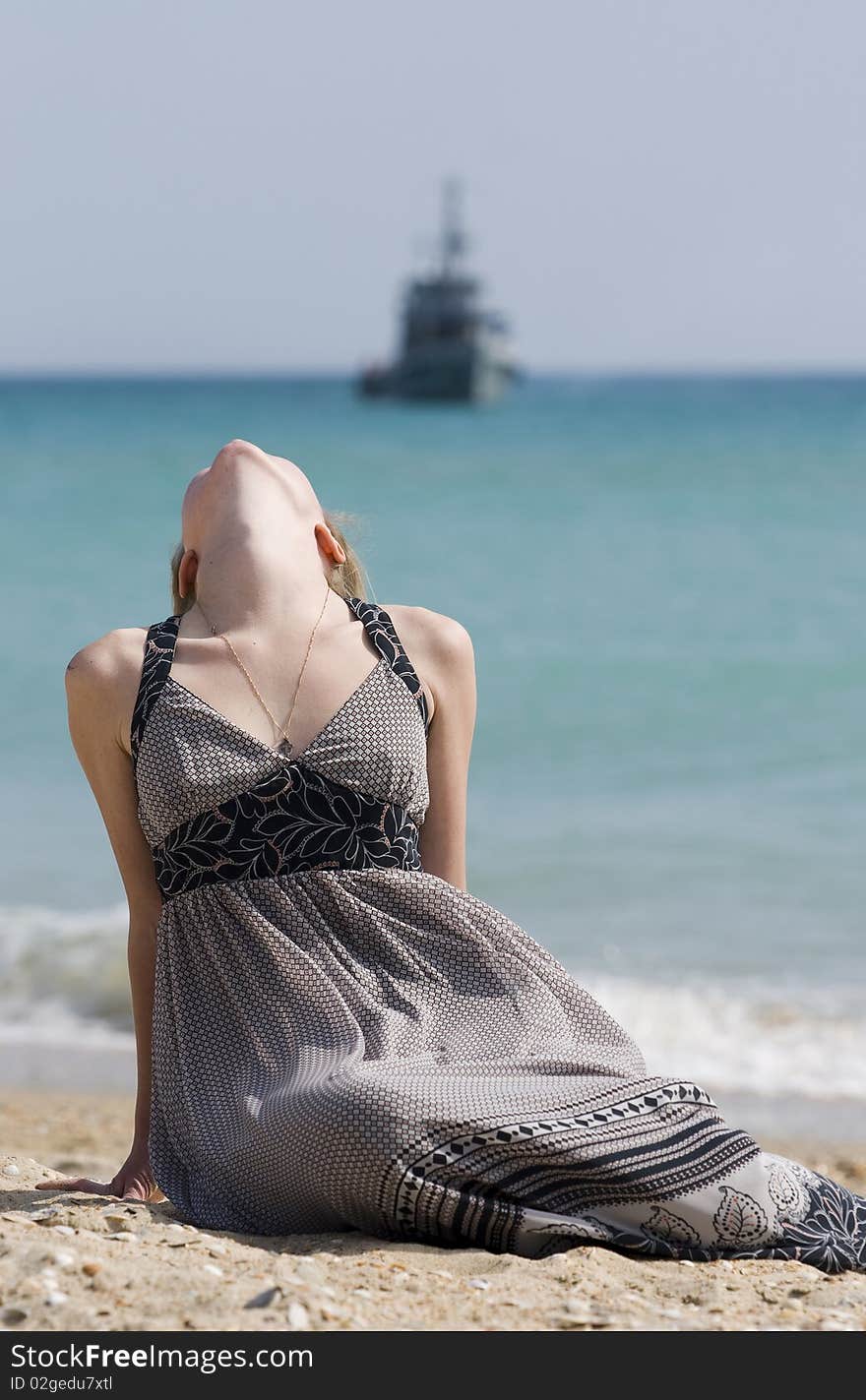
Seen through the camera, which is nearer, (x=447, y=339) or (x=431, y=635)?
(x=431, y=635)

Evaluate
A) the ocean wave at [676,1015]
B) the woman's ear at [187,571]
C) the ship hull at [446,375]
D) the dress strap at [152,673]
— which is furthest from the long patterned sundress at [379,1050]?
the ship hull at [446,375]

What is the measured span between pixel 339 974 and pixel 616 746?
302 inches

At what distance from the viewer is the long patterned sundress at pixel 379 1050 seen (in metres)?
2.58

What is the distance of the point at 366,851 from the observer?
116 inches

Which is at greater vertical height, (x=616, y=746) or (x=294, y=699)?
(x=294, y=699)

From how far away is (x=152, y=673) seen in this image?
2.99 m

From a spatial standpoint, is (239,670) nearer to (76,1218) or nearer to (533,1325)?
(76,1218)

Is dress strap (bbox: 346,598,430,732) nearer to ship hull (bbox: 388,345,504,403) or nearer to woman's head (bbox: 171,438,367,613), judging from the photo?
woman's head (bbox: 171,438,367,613)

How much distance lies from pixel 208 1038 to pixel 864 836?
6.14 m

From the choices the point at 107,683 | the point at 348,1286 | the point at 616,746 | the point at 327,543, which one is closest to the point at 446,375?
the point at 616,746

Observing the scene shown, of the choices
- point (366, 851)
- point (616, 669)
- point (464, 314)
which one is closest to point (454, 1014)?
point (366, 851)

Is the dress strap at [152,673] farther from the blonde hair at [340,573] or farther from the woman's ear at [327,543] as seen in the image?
the woman's ear at [327,543]

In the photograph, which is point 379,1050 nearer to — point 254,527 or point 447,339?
point 254,527

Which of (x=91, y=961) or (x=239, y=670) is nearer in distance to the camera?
(x=239, y=670)
